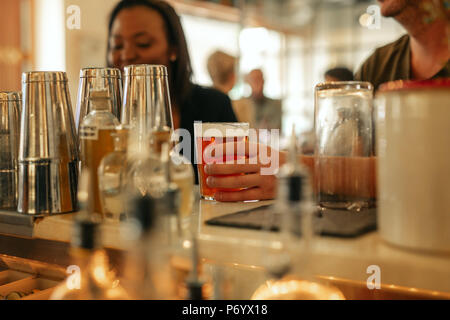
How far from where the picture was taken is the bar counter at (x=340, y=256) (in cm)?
60

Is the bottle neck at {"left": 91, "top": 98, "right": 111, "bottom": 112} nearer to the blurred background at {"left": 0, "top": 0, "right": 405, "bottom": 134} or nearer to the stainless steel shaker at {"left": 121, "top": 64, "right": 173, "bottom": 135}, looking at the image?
the stainless steel shaker at {"left": 121, "top": 64, "right": 173, "bottom": 135}

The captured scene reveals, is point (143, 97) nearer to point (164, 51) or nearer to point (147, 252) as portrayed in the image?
point (147, 252)

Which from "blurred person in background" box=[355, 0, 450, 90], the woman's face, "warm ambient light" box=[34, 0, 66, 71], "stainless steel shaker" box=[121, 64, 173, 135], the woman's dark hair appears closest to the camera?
"stainless steel shaker" box=[121, 64, 173, 135]

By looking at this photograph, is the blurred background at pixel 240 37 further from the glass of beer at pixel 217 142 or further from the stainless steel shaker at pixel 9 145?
the stainless steel shaker at pixel 9 145

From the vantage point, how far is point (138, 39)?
213 centimetres

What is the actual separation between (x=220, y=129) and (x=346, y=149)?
305 millimetres

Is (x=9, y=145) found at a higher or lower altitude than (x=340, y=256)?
higher

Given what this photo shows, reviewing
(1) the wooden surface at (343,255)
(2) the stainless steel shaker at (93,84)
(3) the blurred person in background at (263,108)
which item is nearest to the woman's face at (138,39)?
(2) the stainless steel shaker at (93,84)

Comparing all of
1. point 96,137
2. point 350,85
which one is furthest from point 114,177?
point 350,85

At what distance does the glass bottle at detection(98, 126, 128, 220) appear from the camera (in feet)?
2.75

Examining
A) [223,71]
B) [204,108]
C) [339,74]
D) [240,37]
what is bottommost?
[204,108]

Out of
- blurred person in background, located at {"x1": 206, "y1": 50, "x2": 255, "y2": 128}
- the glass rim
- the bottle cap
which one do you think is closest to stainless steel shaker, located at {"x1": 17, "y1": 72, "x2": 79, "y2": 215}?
the bottle cap
